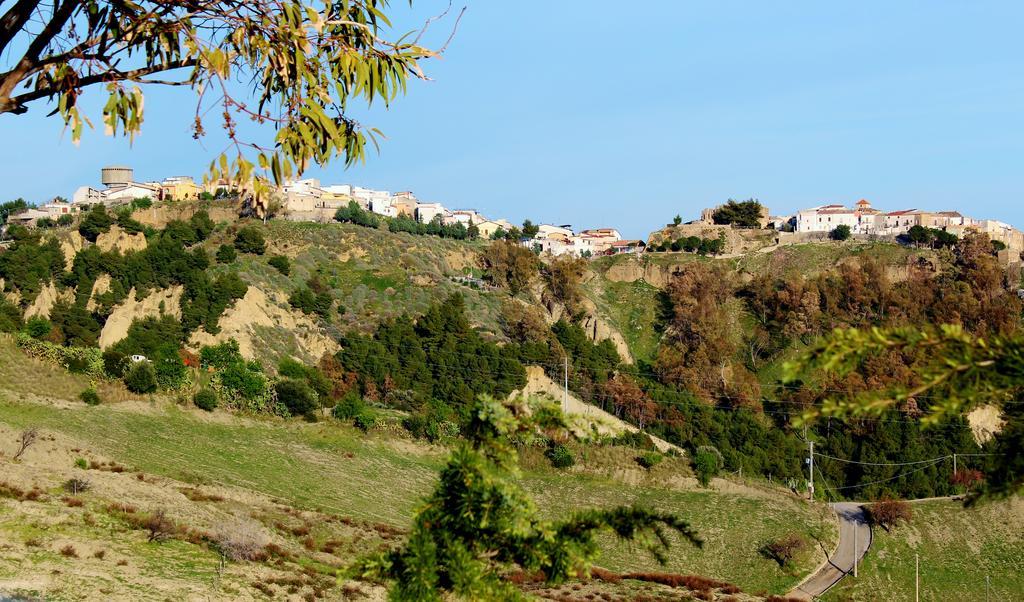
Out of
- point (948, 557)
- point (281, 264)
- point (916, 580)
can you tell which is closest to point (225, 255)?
point (281, 264)

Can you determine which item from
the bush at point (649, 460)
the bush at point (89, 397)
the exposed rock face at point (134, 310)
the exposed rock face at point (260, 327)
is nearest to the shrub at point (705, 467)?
the bush at point (649, 460)

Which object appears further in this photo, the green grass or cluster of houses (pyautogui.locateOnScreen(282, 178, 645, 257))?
cluster of houses (pyautogui.locateOnScreen(282, 178, 645, 257))

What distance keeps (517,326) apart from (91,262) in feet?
103

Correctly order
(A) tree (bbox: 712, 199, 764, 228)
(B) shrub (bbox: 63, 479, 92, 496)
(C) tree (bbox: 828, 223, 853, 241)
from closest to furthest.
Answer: (B) shrub (bbox: 63, 479, 92, 496), (C) tree (bbox: 828, 223, 853, 241), (A) tree (bbox: 712, 199, 764, 228)

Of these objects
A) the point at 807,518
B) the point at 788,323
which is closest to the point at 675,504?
the point at 807,518

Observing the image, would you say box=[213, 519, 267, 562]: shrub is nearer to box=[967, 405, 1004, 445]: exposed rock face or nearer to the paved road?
the paved road

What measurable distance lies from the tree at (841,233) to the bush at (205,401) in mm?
76670

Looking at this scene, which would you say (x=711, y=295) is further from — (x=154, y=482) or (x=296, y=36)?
(x=296, y=36)

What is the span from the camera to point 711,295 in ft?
328

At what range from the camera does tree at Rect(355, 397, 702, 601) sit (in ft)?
33.3

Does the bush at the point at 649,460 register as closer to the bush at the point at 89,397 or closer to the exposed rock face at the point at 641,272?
the bush at the point at 89,397

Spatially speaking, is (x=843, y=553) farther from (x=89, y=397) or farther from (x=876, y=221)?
(x=876, y=221)

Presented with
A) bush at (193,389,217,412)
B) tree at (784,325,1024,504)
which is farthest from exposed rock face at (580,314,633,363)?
tree at (784,325,1024,504)

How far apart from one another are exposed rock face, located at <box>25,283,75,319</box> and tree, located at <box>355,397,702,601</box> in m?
70.4
